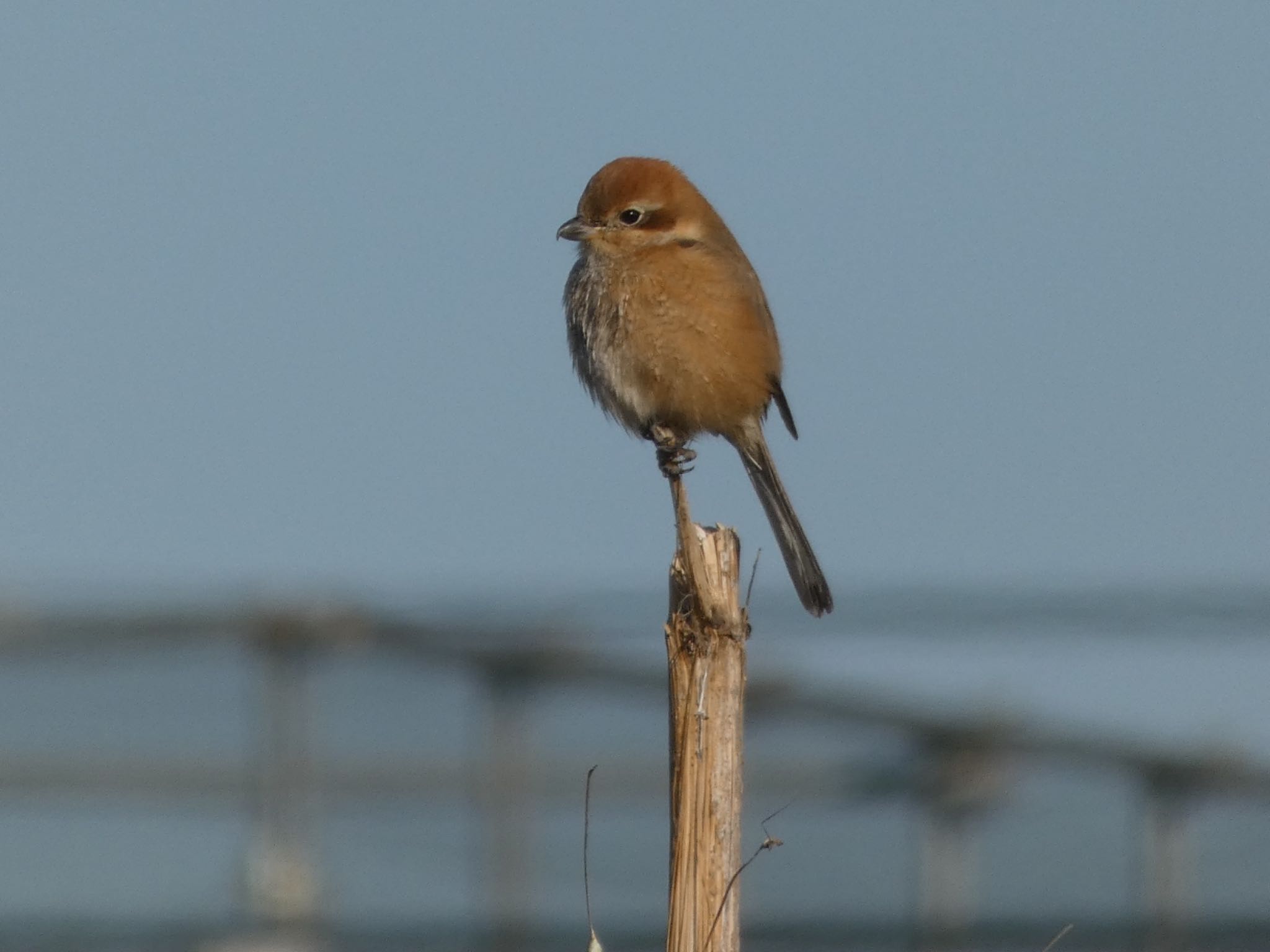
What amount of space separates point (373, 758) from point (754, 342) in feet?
16.4

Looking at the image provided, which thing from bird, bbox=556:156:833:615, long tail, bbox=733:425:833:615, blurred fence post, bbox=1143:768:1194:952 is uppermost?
bird, bbox=556:156:833:615

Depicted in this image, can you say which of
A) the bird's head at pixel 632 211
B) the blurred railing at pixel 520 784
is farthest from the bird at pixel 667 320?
the blurred railing at pixel 520 784

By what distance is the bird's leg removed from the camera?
16.0ft

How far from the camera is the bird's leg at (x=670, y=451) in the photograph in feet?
16.0

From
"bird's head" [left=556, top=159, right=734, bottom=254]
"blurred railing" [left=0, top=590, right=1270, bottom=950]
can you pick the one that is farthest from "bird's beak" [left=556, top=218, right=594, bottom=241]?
"blurred railing" [left=0, top=590, right=1270, bottom=950]

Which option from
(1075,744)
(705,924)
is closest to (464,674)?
(1075,744)

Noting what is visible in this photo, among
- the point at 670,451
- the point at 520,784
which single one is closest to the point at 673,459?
the point at 670,451

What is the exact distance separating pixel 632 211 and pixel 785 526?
100cm

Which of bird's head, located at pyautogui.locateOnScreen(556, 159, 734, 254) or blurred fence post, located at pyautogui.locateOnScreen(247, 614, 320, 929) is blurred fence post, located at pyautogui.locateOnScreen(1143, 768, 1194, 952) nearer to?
blurred fence post, located at pyautogui.locateOnScreen(247, 614, 320, 929)

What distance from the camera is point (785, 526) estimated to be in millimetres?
5578

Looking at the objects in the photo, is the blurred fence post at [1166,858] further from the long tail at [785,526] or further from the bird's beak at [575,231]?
the bird's beak at [575,231]

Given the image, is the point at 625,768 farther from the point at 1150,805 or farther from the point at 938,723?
the point at 1150,805

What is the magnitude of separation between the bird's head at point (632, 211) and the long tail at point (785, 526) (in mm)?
668

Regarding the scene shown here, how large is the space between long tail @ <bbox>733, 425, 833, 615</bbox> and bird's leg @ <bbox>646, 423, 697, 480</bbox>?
1.08 ft
